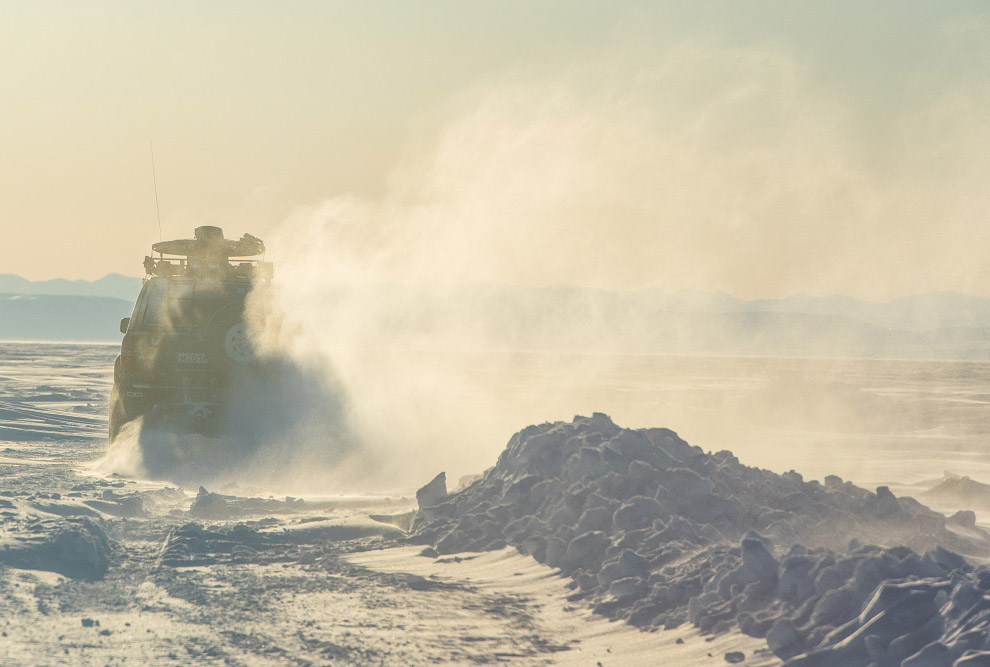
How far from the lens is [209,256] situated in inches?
531

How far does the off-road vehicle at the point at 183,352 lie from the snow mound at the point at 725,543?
3775mm

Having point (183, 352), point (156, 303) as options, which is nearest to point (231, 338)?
point (183, 352)

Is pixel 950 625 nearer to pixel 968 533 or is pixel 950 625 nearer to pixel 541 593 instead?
pixel 541 593

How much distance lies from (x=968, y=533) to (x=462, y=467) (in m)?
7.02

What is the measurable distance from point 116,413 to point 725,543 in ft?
27.4

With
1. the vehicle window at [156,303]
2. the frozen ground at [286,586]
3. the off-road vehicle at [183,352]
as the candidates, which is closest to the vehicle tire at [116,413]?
the off-road vehicle at [183,352]

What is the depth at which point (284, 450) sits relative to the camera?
12.1 m

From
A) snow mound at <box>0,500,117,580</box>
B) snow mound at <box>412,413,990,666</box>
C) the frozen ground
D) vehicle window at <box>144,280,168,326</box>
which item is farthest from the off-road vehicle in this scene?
snow mound at <box>412,413,990,666</box>

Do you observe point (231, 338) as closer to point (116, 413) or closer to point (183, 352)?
point (183, 352)

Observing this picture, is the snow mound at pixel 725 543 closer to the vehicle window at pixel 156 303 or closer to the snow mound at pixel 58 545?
the snow mound at pixel 58 545

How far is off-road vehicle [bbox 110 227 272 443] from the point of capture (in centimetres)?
1148

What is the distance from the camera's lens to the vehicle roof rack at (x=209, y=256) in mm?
12516

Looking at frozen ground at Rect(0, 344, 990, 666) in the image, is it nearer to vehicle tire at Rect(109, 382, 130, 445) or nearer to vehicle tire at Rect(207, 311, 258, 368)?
vehicle tire at Rect(109, 382, 130, 445)

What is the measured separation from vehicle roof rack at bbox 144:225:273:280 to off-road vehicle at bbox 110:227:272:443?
0.50 m
